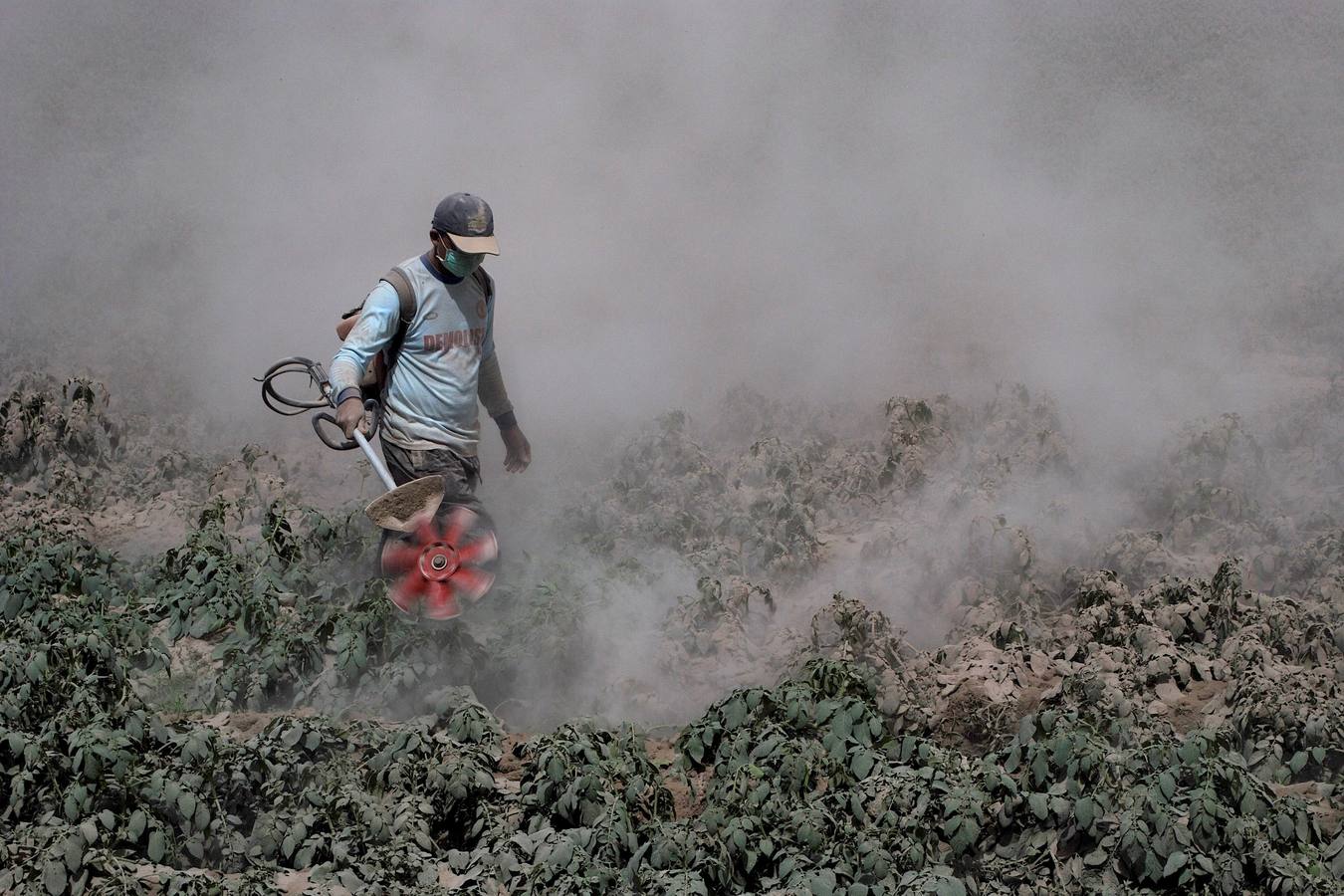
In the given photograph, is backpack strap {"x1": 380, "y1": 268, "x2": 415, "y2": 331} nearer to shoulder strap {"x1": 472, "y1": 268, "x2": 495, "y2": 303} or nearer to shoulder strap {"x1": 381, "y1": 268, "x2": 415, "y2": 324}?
shoulder strap {"x1": 381, "y1": 268, "x2": 415, "y2": 324}

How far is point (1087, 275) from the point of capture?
283 inches

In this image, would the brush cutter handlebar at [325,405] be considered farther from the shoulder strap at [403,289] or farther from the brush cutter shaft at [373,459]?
the shoulder strap at [403,289]

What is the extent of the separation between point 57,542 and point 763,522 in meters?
2.64

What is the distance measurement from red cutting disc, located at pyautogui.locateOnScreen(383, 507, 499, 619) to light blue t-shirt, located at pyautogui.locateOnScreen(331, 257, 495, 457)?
0.96 ft

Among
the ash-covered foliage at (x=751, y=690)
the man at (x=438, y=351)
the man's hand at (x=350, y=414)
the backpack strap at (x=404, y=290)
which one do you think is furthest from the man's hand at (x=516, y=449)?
the man's hand at (x=350, y=414)

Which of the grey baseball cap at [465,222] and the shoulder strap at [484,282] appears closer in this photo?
the grey baseball cap at [465,222]

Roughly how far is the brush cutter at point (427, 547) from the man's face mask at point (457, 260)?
0.55 meters

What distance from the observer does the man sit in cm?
452

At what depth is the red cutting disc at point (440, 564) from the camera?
4641 millimetres

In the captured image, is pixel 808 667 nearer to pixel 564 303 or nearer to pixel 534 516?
pixel 534 516

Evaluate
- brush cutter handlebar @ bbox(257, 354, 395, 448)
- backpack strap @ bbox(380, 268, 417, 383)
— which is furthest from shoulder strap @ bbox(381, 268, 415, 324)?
brush cutter handlebar @ bbox(257, 354, 395, 448)

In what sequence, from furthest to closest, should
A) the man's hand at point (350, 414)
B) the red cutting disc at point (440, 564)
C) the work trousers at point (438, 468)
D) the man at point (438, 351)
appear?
the work trousers at point (438, 468) → the red cutting disc at point (440, 564) → the man at point (438, 351) → the man's hand at point (350, 414)

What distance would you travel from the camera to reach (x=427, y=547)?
4.64 metres

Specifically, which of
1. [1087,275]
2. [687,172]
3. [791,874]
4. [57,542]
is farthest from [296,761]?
[687,172]
